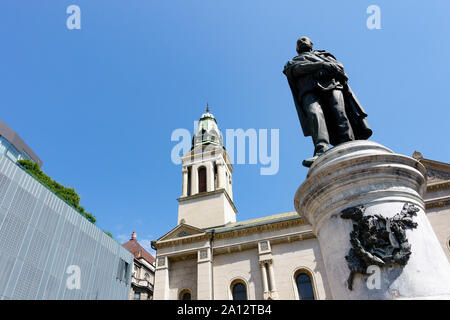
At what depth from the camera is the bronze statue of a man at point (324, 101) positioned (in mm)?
4945

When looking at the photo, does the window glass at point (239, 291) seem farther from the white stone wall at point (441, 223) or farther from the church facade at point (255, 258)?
the white stone wall at point (441, 223)

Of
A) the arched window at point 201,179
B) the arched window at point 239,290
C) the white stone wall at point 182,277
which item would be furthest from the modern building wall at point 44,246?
the arched window at point 239,290

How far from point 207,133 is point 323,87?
38.0 meters

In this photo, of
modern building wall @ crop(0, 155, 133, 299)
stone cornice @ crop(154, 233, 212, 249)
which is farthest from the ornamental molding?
modern building wall @ crop(0, 155, 133, 299)

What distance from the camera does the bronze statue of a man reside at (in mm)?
4945

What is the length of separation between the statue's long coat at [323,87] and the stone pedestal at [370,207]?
51.1 inches

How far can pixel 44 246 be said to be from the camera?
2391 cm

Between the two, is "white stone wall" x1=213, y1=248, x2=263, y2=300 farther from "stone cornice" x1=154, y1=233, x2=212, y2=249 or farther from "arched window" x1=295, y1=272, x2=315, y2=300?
"arched window" x1=295, y1=272, x2=315, y2=300

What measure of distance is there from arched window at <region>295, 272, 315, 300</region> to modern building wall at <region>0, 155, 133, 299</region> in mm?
18738

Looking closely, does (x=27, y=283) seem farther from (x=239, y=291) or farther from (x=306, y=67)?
(x=306, y=67)

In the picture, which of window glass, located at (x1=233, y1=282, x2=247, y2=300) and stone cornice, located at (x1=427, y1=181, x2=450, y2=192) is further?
window glass, located at (x1=233, y1=282, x2=247, y2=300)
